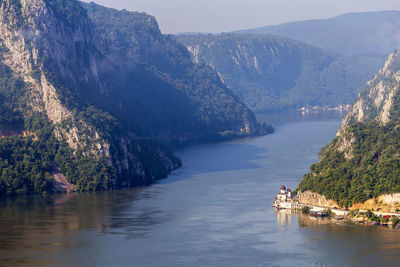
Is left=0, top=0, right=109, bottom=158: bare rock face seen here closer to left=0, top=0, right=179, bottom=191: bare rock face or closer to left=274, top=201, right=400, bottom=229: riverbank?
left=0, top=0, right=179, bottom=191: bare rock face

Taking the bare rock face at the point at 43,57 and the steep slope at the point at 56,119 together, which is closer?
the steep slope at the point at 56,119

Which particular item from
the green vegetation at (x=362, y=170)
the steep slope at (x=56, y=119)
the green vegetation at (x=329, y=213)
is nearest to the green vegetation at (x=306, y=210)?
the green vegetation at (x=362, y=170)

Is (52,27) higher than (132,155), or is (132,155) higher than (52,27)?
(52,27)

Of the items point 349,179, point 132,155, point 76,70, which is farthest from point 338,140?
point 76,70

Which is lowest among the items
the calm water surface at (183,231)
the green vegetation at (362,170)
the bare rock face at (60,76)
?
the calm water surface at (183,231)

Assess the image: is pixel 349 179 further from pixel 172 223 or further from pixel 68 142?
pixel 68 142

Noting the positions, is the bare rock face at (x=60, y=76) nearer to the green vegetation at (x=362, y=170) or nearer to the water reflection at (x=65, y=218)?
the water reflection at (x=65, y=218)

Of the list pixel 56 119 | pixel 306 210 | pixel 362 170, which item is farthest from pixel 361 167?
pixel 56 119

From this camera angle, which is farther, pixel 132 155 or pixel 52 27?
pixel 52 27
